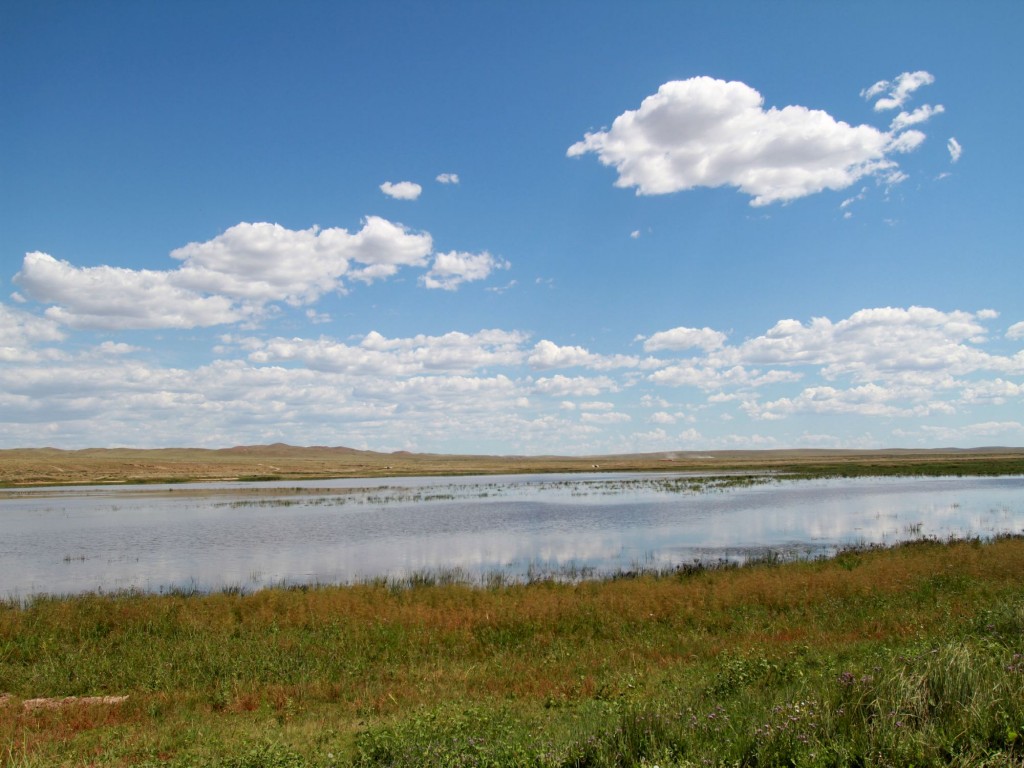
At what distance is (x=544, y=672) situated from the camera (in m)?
13.4

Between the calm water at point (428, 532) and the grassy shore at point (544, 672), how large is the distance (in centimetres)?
671

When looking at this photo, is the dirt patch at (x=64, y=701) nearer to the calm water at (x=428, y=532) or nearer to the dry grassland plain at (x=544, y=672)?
the dry grassland plain at (x=544, y=672)

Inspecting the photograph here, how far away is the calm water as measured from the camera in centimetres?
2994

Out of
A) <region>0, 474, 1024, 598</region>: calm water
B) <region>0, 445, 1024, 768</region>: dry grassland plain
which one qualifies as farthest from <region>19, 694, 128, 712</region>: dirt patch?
<region>0, 474, 1024, 598</region>: calm water

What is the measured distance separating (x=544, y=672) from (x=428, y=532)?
29.6 meters

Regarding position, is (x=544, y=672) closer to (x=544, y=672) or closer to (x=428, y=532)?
(x=544, y=672)

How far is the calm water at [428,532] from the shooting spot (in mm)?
29938

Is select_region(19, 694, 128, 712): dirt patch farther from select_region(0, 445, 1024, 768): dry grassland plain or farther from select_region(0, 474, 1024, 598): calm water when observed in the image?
select_region(0, 474, 1024, 598): calm water

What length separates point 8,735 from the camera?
1048 cm

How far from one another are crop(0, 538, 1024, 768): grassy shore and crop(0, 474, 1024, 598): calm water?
671 cm

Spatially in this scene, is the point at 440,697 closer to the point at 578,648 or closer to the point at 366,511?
the point at 578,648

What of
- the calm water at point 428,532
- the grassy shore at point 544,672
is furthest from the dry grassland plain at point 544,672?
the calm water at point 428,532

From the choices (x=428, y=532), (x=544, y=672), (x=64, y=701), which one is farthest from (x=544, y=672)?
(x=428, y=532)

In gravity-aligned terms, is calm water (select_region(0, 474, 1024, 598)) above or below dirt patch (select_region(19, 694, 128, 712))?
below
